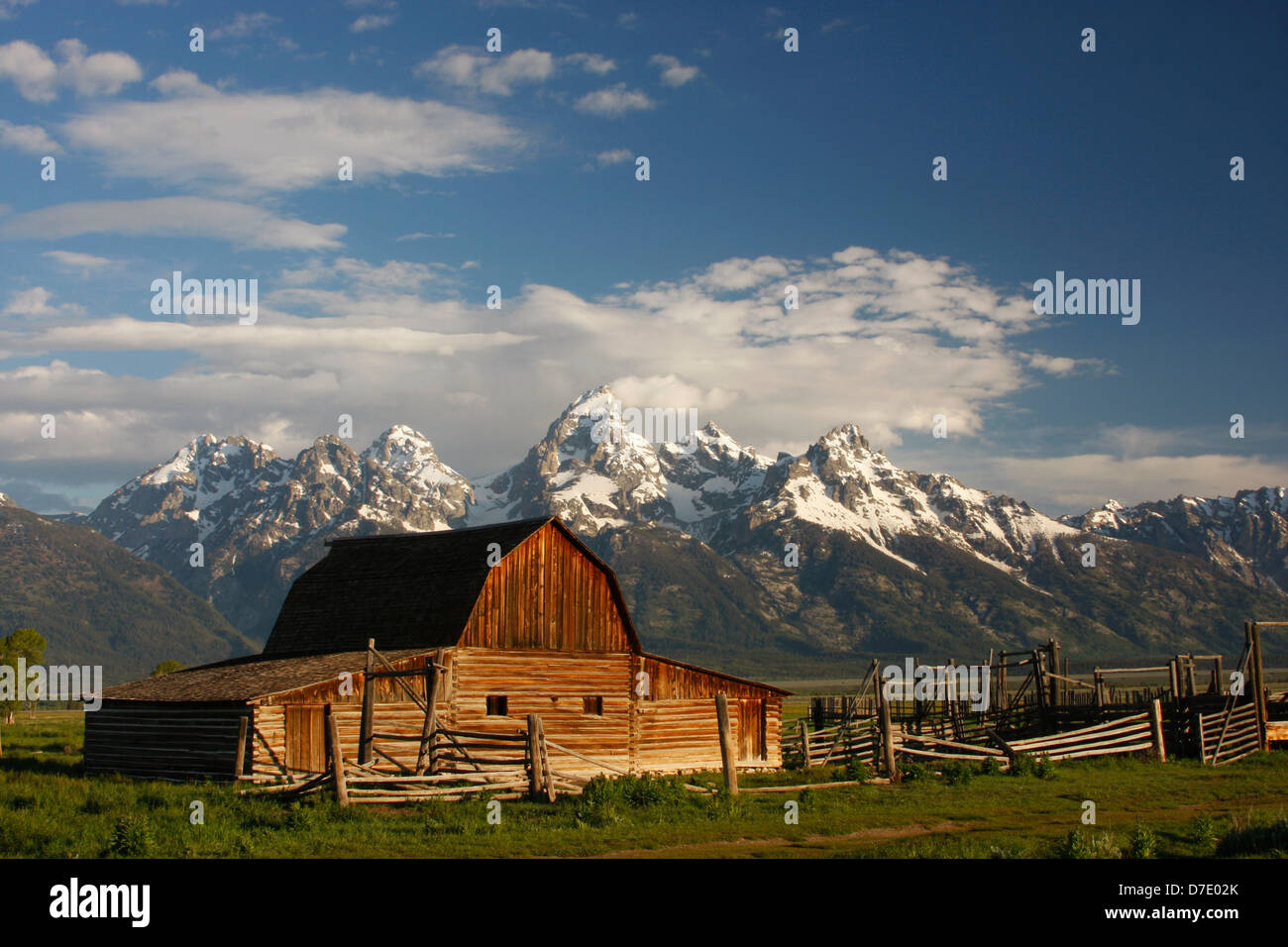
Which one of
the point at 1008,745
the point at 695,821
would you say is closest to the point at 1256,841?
the point at 695,821

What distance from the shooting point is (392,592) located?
39.4 m

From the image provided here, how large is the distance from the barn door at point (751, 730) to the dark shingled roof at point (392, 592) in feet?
35.1

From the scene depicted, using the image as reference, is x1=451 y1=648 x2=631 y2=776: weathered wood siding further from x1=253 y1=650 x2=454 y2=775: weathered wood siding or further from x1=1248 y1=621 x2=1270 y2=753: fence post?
x1=1248 y1=621 x2=1270 y2=753: fence post

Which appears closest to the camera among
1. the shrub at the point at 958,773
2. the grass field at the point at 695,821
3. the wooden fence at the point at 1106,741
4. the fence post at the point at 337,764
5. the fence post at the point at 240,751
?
the grass field at the point at 695,821

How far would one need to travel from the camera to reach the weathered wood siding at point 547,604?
118ft

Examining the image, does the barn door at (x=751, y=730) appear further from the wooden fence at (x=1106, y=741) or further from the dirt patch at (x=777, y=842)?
the dirt patch at (x=777, y=842)

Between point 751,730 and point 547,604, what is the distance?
32.3 feet

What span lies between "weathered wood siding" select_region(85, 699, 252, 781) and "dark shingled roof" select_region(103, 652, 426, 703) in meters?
0.32

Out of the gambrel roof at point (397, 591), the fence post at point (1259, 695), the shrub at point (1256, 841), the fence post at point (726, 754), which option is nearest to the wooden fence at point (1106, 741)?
the fence post at point (1259, 695)

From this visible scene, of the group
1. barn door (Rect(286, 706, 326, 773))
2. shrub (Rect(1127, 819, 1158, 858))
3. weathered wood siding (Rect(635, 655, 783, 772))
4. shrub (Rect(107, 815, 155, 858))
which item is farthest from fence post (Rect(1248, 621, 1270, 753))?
shrub (Rect(107, 815, 155, 858))

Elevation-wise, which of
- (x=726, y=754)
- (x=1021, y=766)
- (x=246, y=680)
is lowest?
Answer: (x=1021, y=766)

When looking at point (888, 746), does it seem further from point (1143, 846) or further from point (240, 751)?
point (240, 751)

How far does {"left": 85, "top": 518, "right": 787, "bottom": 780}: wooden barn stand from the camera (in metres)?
31.6
